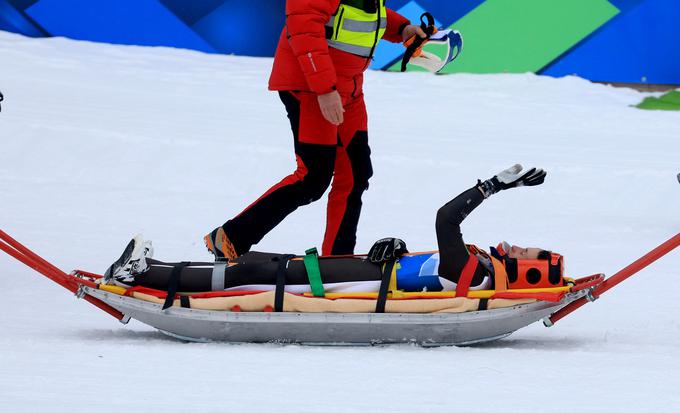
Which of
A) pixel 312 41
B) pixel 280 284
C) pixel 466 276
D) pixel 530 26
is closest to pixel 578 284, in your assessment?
pixel 466 276

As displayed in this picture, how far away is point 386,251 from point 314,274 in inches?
8.5

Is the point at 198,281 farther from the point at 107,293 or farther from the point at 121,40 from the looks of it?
the point at 121,40

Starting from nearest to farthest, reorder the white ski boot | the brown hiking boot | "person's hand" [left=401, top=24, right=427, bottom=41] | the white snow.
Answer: the white snow → the white ski boot → the brown hiking boot → "person's hand" [left=401, top=24, right=427, bottom=41]

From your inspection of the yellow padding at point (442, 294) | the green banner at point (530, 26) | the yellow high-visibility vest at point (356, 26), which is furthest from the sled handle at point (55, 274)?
the green banner at point (530, 26)

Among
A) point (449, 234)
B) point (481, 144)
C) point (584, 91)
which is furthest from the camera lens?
point (584, 91)

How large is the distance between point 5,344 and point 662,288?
2418mm

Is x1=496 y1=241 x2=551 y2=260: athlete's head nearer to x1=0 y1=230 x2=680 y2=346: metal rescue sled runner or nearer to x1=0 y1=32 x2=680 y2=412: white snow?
x1=0 y1=230 x2=680 y2=346: metal rescue sled runner

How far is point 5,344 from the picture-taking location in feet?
9.20

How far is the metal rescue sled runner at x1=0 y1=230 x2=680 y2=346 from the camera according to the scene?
2.83 meters

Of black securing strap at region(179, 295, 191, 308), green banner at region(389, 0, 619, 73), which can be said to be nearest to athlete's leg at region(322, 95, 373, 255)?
black securing strap at region(179, 295, 191, 308)

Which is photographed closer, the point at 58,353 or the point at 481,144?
the point at 58,353

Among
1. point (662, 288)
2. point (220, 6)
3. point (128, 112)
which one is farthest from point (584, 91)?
point (662, 288)

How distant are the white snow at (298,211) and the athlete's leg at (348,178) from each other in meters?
0.71

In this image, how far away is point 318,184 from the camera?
11.0 feet
